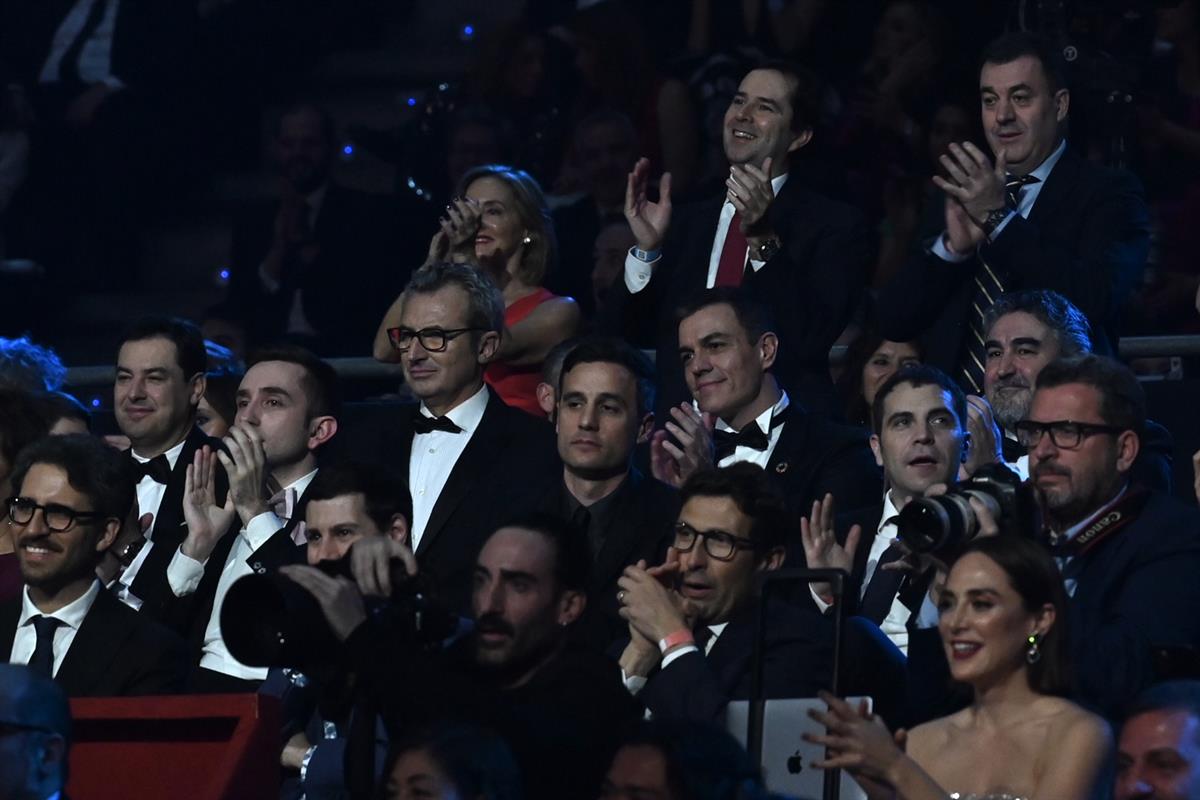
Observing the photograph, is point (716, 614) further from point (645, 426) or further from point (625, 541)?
point (645, 426)

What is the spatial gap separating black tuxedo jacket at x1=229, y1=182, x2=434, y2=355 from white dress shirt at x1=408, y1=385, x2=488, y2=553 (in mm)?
2798

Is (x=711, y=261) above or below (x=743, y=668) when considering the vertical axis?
above

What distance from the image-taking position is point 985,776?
442 centimetres

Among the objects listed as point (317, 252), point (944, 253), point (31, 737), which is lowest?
point (31, 737)

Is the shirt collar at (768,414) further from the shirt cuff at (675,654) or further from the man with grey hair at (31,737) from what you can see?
the man with grey hair at (31,737)

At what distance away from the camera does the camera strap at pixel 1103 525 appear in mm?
5129

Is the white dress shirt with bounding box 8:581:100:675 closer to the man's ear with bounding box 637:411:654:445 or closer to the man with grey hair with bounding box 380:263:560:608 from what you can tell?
the man with grey hair with bounding box 380:263:560:608

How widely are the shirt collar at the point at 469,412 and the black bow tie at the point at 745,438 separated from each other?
66 centimetres

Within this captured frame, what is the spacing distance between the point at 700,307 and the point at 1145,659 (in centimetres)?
185

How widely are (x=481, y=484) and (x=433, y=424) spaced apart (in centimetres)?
32

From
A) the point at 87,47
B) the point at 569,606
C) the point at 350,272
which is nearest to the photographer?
the point at 569,606

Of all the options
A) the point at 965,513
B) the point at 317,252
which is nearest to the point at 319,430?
the point at 965,513

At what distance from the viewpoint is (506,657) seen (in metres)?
5.04

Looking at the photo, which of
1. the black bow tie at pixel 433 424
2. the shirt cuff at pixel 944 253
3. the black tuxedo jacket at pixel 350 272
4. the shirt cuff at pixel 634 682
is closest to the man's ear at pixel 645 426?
the black bow tie at pixel 433 424
